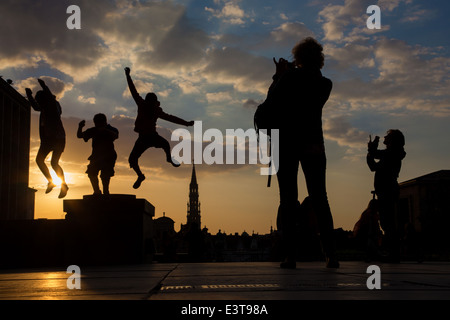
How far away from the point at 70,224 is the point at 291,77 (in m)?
5.56

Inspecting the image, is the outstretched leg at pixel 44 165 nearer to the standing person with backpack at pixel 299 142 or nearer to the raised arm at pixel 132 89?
the raised arm at pixel 132 89

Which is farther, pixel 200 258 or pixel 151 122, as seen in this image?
pixel 200 258

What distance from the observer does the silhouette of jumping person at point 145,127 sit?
9.60 m

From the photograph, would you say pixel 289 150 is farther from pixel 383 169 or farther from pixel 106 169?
pixel 106 169

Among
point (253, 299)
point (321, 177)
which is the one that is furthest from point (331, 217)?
point (253, 299)

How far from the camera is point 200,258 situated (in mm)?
16406

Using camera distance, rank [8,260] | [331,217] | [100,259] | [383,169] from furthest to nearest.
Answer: [8,260] < [100,259] < [383,169] < [331,217]

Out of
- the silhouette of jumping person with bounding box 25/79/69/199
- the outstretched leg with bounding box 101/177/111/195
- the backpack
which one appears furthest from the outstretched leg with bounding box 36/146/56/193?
the backpack

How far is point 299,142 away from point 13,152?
65550 mm

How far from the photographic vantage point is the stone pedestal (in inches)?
381

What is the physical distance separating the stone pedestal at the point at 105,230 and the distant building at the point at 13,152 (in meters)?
55.3

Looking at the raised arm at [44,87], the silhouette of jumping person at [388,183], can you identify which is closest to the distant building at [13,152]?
the raised arm at [44,87]

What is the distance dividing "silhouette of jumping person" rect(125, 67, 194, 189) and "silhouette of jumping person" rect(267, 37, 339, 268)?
13.6 ft

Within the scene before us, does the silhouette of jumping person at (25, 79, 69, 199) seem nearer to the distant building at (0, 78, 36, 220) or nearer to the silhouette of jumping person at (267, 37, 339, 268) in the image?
the silhouette of jumping person at (267, 37, 339, 268)
